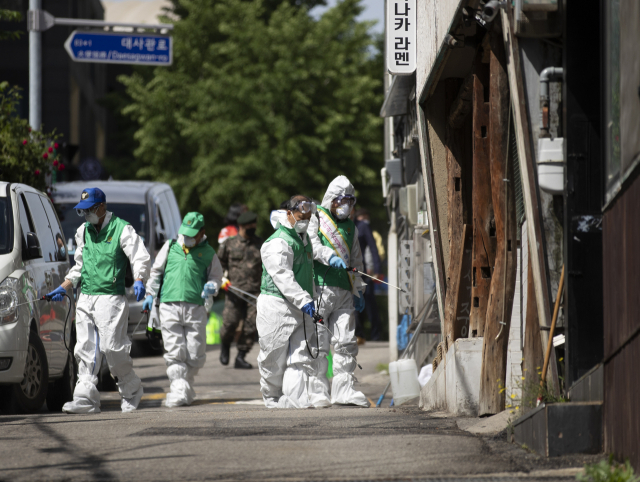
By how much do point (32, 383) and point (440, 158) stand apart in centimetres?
391

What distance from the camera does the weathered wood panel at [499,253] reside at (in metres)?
6.98

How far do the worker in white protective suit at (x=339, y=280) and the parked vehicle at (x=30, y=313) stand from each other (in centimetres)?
235

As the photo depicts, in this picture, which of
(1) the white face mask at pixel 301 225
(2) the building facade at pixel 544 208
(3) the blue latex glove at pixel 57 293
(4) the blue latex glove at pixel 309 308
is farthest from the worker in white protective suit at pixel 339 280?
(3) the blue latex glove at pixel 57 293

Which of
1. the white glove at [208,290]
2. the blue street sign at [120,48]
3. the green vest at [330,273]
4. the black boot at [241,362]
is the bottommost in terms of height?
the black boot at [241,362]

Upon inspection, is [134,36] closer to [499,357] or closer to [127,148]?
[499,357]

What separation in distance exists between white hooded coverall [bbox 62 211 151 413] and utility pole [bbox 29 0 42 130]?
632 centimetres

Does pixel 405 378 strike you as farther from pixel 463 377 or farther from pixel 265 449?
pixel 265 449

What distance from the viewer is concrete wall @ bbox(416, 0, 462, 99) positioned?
26.2 ft

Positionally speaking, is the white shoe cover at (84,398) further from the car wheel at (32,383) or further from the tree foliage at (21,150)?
the tree foliage at (21,150)

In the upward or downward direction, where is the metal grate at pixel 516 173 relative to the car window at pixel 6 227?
upward

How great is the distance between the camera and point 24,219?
30.9ft

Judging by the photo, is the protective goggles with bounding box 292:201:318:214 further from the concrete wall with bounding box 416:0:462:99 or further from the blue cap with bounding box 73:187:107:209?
the blue cap with bounding box 73:187:107:209

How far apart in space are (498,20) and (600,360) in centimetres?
221

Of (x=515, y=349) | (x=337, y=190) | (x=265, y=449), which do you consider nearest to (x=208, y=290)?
(x=337, y=190)
